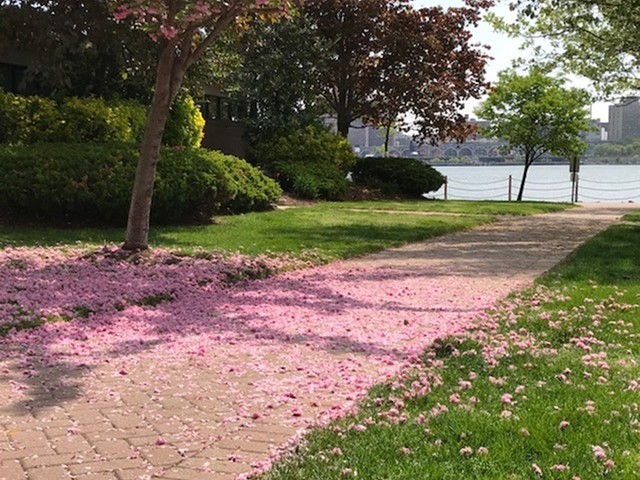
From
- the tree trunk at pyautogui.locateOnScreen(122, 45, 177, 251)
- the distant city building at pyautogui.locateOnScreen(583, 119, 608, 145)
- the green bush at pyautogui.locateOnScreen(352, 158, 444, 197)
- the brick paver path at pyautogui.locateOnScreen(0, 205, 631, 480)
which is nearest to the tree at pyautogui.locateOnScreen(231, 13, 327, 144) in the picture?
the green bush at pyautogui.locateOnScreen(352, 158, 444, 197)

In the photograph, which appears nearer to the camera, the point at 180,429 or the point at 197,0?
the point at 180,429

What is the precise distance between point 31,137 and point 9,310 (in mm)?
9053

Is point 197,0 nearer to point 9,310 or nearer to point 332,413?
point 9,310

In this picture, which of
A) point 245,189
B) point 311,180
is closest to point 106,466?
point 245,189

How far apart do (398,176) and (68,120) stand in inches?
551

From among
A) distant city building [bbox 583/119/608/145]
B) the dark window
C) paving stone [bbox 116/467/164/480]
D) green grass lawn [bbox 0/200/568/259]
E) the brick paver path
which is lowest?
the brick paver path

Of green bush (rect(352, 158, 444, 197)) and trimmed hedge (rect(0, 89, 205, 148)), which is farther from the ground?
trimmed hedge (rect(0, 89, 205, 148))

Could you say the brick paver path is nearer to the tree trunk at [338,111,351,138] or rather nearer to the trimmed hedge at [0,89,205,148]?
the trimmed hedge at [0,89,205,148]

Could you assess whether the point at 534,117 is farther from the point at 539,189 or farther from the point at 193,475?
the point at 193,475

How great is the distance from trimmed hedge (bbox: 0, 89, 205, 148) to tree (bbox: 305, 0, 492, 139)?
418 inches

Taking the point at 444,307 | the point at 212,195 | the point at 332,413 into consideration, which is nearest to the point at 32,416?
the point at 332,413

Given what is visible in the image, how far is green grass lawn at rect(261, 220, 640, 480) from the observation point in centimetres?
327

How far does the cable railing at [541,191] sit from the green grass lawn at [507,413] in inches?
925

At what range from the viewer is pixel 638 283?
8422mm
